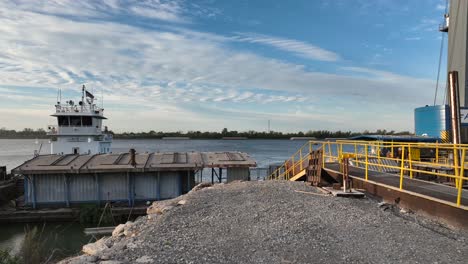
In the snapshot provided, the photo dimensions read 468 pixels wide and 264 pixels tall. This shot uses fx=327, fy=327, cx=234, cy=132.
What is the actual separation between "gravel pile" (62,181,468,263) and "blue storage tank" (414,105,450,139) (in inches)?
892

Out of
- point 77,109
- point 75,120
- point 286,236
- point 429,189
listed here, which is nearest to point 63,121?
point 75,120

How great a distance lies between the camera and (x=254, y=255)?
561cm

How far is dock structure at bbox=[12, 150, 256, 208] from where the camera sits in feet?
61.3

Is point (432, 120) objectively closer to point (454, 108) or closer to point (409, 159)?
point (454, 108)

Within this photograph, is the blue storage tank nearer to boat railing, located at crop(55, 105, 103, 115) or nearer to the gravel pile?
the gravel pile

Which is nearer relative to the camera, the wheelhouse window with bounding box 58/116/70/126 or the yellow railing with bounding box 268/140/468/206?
the yellow railing with bounding box 268/140/468/206

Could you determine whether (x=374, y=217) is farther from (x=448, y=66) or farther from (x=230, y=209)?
(x=448, y=66)

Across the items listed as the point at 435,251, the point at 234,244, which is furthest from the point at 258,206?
the point at 435,251

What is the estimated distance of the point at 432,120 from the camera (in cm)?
2822

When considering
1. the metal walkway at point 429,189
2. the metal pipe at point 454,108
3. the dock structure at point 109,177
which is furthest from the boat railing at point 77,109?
the metal pipe at point 454,108

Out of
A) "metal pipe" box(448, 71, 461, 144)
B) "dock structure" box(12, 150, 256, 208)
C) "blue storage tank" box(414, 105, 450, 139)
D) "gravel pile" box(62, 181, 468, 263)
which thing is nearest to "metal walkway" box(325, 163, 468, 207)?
"gravel pile" box(62, 181, 468, 263)

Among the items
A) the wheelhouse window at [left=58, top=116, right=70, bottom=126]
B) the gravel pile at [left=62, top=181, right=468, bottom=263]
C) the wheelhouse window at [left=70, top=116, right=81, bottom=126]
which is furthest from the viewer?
the wheelhouse window at [left=70, top=116, right=81, bottom=126]

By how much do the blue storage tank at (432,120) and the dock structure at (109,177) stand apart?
18.1m

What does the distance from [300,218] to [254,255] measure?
7.51 feet
